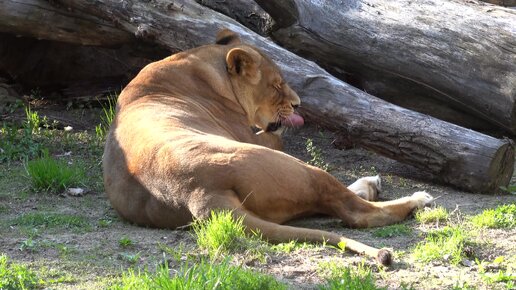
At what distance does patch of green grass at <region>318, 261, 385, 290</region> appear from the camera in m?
4.53

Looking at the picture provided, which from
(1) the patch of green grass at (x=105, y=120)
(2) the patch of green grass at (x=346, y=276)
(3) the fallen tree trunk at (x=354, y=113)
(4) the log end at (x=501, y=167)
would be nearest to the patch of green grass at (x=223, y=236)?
(2) the patch of green grass at (x=346, y=276)

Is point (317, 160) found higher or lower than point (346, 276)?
lower

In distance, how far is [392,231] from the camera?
615cm

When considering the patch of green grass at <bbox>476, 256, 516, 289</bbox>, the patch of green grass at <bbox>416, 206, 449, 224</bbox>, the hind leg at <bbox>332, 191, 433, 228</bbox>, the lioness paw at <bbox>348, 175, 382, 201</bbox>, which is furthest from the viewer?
the lioness paw at <bbox>348, 175, 382, 201</bbox>

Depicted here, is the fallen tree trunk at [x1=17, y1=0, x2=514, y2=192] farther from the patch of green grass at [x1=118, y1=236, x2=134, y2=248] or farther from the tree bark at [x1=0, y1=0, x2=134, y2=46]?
the patch of green grass at [x1=118, y1=236, x2=134, y2=248]

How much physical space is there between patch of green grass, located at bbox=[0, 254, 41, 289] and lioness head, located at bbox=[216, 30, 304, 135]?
313 cm

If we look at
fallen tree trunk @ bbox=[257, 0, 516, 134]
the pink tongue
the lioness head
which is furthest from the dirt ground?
fallen tree trunk @ bbox=[257, 0, 516, 134]

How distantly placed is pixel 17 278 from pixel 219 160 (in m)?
1.60

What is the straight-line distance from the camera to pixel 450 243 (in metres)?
5.50

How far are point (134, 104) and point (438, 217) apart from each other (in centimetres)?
255

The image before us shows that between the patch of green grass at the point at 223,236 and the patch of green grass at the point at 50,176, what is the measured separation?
7.98ft

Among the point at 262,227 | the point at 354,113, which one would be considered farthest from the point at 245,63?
the point at 262,227

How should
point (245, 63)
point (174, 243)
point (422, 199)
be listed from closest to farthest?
point (174, 243) → point (422, 199) → point (245, 63)

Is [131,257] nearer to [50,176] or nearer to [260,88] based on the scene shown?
[50,176]
